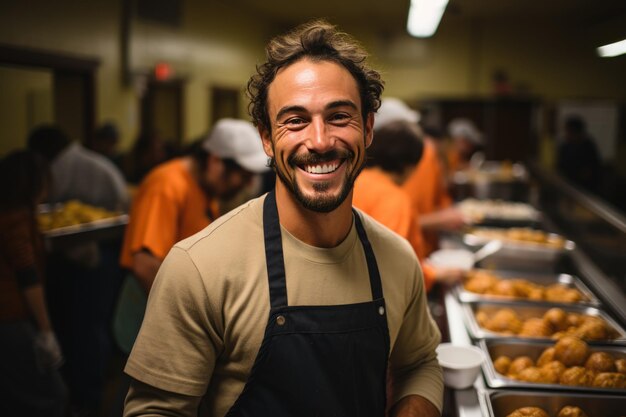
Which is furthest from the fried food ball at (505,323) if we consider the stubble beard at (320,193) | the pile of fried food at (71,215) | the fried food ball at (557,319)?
the pile of fried food at (71,215)

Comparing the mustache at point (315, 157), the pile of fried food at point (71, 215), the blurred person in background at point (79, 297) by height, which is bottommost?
the blurred person in background at point (79, 297)

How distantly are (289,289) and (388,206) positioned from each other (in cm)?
101

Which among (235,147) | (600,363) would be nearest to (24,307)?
(235,147)

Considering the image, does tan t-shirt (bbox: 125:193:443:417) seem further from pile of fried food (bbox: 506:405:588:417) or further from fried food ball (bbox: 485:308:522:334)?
fried food ball (bbox: 485:308:522:334)

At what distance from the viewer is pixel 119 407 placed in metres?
1.81

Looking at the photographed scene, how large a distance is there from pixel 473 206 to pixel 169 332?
4.99m

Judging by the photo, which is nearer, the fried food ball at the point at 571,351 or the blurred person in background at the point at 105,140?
the fried food ball at the point at 571,351

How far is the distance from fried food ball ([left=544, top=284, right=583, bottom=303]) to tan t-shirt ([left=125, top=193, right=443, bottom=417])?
1570mm

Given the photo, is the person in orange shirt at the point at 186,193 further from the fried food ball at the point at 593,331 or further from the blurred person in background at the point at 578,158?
the blurred person in background at the point at 578,158

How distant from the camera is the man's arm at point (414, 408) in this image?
147cm

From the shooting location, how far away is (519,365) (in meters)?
2.04

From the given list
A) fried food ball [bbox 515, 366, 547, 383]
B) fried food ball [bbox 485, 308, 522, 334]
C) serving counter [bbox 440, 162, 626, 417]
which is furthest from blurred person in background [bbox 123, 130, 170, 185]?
fried food ball [bbox 515, 366, 547, 383]

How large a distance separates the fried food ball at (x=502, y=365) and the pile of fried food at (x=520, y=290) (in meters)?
0.76

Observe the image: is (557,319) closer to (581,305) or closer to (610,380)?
(581,305)
